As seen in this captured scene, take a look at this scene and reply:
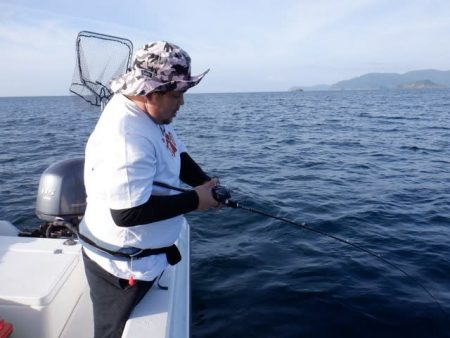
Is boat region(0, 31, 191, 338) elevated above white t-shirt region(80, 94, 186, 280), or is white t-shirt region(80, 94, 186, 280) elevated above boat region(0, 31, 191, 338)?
white t-shirt region(80, 94, 186, 280)

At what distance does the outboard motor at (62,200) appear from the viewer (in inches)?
169

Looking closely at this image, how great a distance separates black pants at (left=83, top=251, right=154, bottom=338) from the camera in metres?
2.44

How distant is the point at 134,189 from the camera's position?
204 centimetres

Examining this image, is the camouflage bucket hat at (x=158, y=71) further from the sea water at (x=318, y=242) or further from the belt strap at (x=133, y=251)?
the sea water at (x=318, y=242)

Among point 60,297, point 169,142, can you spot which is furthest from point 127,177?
point 60,297

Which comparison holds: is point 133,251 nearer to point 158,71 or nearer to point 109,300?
point 109,300

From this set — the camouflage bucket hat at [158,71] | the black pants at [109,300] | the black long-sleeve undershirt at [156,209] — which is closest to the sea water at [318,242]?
the black pants at [109,300]

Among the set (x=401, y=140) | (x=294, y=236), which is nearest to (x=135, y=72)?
(x=294, y=236)

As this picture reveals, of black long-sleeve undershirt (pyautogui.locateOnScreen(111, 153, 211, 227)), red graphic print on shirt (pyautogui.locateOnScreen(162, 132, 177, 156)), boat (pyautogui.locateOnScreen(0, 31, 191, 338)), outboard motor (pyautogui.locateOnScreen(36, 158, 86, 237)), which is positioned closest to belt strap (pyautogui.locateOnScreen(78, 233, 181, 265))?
black long-sleeve undershirt (pyautogui.locateOnScreen(111, 153, 211, 227))

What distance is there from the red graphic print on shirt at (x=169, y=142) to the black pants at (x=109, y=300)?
0.85 metres

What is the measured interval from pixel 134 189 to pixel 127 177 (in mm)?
73

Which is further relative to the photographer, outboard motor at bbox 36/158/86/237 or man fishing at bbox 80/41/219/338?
outboard motor at bbox 36/158/86/237

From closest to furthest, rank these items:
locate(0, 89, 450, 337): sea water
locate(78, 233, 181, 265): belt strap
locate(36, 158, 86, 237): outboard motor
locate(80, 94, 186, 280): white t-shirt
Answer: locate(80, 94, 186, 280): white t-shirt < locate(78, 233, 181, 265): belt strap < locate(36, 158, 86, 237): outboard motor < locate(0, 89, 450, 337): sea water

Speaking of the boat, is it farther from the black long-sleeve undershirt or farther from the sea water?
the sea water
